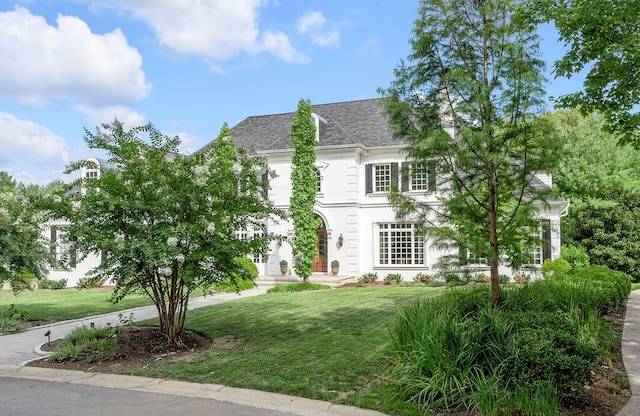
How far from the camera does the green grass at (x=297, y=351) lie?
589 centimetres

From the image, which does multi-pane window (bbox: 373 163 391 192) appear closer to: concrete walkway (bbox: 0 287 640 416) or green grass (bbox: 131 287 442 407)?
green grass (bbox: 131 287 442 407)

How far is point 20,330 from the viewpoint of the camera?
34.3ft

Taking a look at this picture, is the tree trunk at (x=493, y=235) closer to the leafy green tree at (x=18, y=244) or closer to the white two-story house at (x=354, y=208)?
the leafy green tree at (x=18, y=244)

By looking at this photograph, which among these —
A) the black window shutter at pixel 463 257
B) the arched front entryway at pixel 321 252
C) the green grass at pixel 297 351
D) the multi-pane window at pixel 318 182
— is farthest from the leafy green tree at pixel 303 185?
the black window shutter at pixel 463 257

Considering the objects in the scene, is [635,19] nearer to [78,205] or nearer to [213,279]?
→ [213,279]

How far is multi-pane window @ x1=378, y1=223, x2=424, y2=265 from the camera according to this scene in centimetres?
2123

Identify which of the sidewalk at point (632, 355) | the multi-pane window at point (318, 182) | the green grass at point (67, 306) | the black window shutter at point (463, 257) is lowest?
the green grass at point (67, 306)

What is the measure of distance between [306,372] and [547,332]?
302 centimetres

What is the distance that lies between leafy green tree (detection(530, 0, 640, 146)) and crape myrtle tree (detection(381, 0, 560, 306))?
5.06 feet

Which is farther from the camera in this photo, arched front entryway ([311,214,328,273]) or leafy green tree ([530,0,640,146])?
arched front entryway ([311,214,328,273])

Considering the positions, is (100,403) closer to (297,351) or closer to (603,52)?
(297,351)

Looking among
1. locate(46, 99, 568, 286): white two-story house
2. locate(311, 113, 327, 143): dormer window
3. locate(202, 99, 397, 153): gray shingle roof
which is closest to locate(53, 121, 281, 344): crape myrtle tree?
locate(202, 99, 397, 153): gray shingle roof

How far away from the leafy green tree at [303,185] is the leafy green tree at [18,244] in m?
10.8

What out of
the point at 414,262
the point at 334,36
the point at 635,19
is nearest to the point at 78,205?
the point at 334,36
